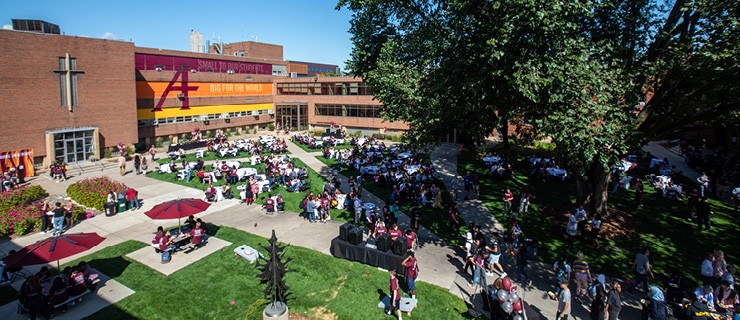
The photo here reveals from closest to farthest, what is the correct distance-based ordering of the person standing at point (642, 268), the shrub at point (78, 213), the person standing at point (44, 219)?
1. the person standing at point (642, 268)
2. the person standing at point (44, 219)
3. the shrub at point (78, 213)

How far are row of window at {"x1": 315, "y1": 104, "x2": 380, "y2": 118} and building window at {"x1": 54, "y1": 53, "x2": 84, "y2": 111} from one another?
28862 millimetres

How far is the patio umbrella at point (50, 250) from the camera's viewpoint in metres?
11.2

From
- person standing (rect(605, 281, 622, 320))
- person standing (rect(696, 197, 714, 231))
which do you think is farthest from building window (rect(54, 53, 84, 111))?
person standing (rect(696, 197, 714, 231))

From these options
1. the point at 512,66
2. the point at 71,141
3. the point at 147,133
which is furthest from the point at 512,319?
the point at 147,133

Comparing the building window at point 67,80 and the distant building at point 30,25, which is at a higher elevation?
the distant building at point 30,25

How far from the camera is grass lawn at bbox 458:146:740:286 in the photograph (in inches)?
575

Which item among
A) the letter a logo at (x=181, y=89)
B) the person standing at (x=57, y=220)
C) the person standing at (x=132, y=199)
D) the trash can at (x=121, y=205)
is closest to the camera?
the person standing at (x=57, y=220)

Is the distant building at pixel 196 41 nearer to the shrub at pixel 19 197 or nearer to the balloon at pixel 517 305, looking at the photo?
the shrub at pixel 19 197

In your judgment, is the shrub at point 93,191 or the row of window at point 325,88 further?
the row of window at point 325,88

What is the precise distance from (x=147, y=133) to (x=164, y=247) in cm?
3151

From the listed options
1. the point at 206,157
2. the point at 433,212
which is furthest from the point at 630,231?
the point at 206,157

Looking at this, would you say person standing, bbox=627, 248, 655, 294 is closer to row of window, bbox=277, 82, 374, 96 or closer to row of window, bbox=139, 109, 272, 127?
row of window, bbox=277, 82, 374, 96

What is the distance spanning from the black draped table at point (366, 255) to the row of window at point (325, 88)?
119 feet

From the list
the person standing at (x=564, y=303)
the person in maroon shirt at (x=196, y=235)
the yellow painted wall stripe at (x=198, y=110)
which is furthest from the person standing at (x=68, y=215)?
the yellow painted wall stripe at (x=198, y=110)
